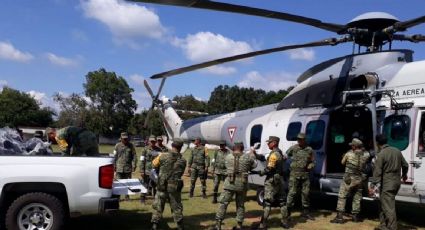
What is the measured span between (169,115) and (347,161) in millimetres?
10816

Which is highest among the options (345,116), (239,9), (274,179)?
(239,9)

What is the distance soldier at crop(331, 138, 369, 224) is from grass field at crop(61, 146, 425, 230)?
0.36m

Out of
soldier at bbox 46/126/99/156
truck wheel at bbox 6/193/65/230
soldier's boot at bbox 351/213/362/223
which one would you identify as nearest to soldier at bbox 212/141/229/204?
soldier's boot at bbox 351/213/362/223

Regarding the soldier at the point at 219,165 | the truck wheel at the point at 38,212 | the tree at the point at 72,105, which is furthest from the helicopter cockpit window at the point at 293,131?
the tree at the point at 72,105

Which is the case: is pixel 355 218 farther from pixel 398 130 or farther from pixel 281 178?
pixel 398 130

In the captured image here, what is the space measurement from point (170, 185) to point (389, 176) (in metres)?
3.77

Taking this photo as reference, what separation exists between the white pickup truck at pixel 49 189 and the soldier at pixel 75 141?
1.19 m

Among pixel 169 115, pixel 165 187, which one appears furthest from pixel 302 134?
pixel 169 115

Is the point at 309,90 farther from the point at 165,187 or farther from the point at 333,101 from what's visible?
the point at 165,187

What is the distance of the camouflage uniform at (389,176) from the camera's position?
24.7 feet

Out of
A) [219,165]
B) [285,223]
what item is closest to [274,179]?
[285,223]

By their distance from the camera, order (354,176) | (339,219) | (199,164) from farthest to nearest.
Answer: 1. (199,164)
2. (339,219)
3. (354,176)

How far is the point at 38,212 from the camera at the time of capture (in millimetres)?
6453

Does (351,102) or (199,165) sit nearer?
(351,102)
